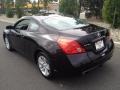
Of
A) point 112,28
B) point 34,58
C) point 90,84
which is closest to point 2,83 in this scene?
point 34,58

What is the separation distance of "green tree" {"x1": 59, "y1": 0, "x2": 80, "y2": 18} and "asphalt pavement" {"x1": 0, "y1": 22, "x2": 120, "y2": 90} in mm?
10199

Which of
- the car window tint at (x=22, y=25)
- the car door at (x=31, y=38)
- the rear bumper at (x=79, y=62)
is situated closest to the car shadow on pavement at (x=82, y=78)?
the rear bumper at (x=79, y=62)

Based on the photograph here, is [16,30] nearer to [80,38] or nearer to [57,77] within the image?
[57,77]

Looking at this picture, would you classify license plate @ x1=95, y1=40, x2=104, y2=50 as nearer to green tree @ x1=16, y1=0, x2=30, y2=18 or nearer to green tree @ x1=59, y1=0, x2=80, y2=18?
green tree @ x1=59, y1=0, x2=80, y2=18

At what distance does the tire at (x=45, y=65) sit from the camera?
4281 mm

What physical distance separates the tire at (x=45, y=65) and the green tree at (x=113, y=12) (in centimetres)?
596

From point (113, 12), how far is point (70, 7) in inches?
231

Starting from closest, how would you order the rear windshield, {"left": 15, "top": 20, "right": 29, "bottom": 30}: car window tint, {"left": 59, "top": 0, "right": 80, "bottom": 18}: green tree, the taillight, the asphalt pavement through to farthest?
the taillight < the asphalt pavement < the rear windshield < {"left": 15, "top": 20, "right": 29, "bottom": 30}: car window tint < {"left": 59, "top": 0, "right": 80, "bottom": 18}: green tree

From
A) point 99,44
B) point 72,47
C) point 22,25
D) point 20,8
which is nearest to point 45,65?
point 72,47

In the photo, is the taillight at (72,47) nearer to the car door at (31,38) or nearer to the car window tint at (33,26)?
the car door at (31,38)

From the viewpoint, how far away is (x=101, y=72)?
185 inches

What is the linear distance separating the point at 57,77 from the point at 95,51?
43.9 inches

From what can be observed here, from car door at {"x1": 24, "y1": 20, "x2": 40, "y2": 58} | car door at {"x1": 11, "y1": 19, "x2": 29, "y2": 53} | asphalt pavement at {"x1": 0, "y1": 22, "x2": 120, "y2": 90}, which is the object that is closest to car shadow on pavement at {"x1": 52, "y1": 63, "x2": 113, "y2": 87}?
asphalt pavement at {"x1": 0, "y1": 22, "x2": 120, "y2": 90}

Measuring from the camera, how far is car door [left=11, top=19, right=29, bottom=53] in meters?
5.38
